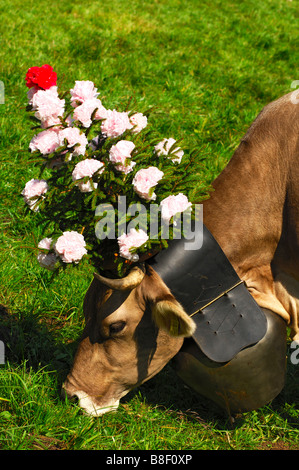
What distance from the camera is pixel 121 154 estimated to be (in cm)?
305

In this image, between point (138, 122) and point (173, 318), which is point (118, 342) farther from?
point (138, 122)

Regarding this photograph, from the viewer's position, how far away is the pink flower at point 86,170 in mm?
3025

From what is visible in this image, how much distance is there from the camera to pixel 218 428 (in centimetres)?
378

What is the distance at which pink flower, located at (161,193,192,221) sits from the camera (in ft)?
10.2

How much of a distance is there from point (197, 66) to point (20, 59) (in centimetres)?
235

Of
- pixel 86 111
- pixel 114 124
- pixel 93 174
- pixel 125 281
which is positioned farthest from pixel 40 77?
pixel 125 281

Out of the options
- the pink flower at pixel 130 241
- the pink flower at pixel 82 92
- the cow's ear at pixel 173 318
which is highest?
the pink flower at pixel 82 92

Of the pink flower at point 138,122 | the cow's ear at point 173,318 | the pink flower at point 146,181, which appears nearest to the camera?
the cow's ear at point 173,318

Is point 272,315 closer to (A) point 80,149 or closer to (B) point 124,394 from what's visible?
(B) point 124,394

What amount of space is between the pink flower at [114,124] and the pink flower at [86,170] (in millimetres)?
198

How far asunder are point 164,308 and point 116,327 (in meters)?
0.46

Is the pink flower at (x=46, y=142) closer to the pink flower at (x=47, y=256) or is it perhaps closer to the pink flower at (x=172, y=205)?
the pink flower at (x=47, y=256)

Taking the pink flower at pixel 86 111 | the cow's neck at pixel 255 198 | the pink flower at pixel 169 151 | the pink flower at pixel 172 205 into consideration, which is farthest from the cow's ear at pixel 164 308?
the pink flower at pixel 86 111
